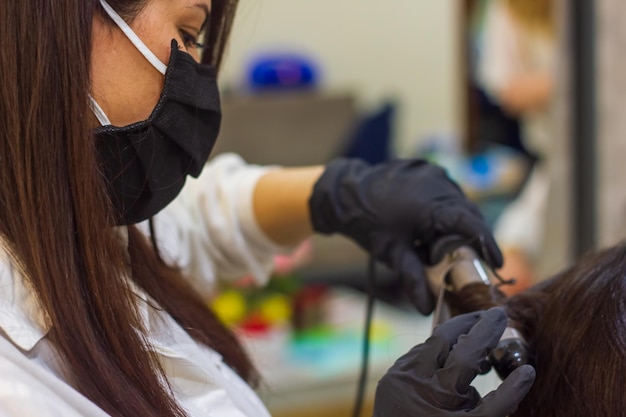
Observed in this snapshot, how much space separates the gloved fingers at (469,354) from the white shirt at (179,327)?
290mm

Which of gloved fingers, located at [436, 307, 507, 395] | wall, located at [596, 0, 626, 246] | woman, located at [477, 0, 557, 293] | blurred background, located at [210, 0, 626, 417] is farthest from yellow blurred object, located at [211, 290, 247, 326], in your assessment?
gloved fingers, located at [436, 307, 507, 395]

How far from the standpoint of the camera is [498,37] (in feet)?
10.7

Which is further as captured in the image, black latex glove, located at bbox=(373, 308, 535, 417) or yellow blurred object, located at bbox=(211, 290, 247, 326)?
yellow blurred object, located at bbox=(211, 290, 247, 326)

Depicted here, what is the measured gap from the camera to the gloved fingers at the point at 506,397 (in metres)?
0.75

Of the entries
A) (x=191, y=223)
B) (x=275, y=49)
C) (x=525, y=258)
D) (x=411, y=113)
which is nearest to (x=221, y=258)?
(x=191, y=223)

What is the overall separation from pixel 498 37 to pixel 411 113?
1.70 m

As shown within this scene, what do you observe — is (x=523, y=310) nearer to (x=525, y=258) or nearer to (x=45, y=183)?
(x=45, y=183)

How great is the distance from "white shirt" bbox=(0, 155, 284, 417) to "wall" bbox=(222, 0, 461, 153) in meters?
3.36

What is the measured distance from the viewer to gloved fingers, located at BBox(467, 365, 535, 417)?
0.75 m

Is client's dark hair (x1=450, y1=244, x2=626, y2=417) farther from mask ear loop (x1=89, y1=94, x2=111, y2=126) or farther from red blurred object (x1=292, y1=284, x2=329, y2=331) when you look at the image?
red blurred object (x1=292, y1=284, x2=329, y2=331)

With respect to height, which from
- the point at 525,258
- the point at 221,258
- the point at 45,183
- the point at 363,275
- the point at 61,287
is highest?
the point at 45,183

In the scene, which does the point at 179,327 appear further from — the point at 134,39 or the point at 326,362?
the point at 326,362

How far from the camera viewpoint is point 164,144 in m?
0.92

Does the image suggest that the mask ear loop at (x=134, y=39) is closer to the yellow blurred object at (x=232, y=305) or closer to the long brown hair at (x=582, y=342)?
the long brown hair at (x=582, y=342)
